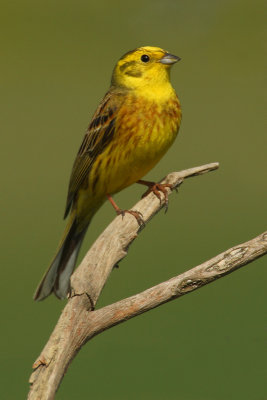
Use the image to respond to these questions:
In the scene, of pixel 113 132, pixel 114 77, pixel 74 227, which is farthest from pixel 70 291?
pixel 114 77

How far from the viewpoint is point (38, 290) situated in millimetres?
1977

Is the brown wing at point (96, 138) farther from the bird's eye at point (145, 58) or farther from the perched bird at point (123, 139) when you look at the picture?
the bird's eye at point (145, 58)

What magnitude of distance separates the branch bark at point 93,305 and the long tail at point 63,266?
9 cm

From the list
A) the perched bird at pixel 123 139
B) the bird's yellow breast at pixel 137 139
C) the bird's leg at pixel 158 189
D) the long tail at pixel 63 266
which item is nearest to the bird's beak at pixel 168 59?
the perched bird at pixel 123 139

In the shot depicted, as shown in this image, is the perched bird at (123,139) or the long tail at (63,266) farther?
the perched bird at (123,139)

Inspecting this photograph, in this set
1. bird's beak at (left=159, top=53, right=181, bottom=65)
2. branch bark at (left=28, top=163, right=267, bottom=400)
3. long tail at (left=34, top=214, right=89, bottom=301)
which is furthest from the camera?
bird's beak at (left=159, top=53, right=181, bottom=65)

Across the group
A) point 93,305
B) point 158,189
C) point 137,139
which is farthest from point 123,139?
point 93,305

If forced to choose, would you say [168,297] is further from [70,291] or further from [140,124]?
[140,124]

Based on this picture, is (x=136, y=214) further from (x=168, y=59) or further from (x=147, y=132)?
(x=168, y=59)

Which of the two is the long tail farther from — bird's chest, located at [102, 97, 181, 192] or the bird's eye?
the bird's eye

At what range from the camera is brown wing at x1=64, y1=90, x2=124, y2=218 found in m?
2.18

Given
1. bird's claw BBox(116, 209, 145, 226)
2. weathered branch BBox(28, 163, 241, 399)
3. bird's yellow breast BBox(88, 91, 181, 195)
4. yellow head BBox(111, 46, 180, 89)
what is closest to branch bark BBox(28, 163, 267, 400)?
weathered branch BBox(28, 163, 241, 399)

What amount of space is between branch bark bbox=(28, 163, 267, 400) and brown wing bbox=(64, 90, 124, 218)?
426mm

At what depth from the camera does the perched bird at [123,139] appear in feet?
6.91
